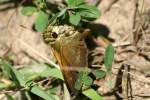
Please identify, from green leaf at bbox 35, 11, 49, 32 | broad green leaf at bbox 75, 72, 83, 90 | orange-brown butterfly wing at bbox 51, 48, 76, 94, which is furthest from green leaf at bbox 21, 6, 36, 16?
broad green leaf at bbox 75, 72, 83, 90

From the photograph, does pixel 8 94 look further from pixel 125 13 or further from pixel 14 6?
pixel 125 13

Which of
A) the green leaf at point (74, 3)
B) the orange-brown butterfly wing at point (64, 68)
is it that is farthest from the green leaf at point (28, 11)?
the orange-brown butterfly wing at point (64, 68)

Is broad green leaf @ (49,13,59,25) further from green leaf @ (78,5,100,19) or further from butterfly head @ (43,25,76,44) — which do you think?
green leaf @ (78,5,100,19)

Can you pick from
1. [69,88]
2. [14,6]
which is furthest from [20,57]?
[69,88]

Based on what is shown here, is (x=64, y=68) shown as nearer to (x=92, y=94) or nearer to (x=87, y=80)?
(x=87, y=80)

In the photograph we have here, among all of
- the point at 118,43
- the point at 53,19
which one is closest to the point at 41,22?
the point at 53,19
